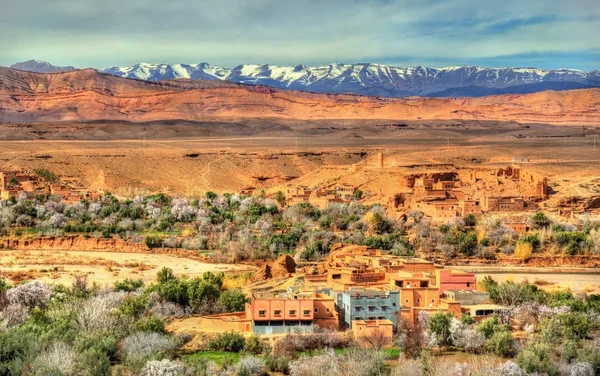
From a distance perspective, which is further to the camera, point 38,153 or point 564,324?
point 38,153

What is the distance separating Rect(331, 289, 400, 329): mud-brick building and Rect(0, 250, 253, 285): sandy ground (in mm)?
10667

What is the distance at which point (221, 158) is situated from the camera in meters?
79.8

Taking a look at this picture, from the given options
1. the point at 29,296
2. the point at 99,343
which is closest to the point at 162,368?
the point at 99,343

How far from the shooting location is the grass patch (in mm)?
21962

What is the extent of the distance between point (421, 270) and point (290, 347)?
9.38 metres

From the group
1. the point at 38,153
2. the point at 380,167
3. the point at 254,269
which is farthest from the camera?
the point at 38,153

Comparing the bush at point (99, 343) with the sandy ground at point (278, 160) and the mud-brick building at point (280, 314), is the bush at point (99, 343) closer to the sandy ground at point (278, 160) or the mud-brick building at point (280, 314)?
the mud-brick building at point (280, 314)

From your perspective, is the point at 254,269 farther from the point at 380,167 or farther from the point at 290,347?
the point at 380,167

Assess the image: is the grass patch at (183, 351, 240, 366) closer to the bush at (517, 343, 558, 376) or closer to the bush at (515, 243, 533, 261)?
the bush at (517, 343, 558, 376)

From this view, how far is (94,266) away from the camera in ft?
123

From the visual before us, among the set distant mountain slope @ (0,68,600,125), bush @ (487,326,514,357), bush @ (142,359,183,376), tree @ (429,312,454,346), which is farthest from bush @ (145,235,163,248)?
distant mountain slope @ (0,68,600,125)

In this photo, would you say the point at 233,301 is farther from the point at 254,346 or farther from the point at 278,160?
the point at 278,160

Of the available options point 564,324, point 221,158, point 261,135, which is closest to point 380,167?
point 221,158

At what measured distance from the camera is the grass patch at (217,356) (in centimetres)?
2196
